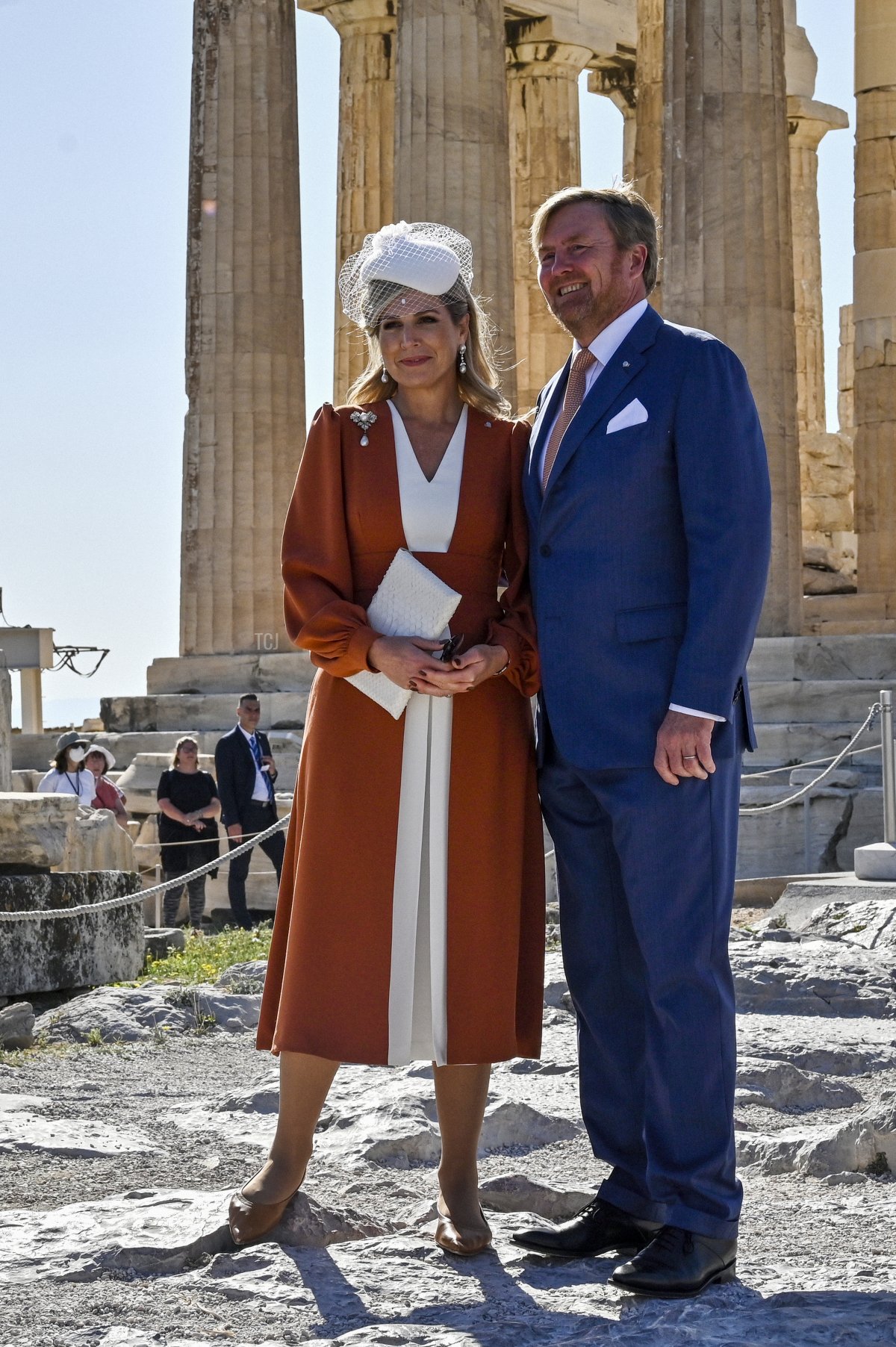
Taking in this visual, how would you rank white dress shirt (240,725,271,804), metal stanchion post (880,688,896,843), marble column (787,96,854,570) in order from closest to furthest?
metal stanchion post (880,688,896,843) → white dress shirt (240,725,271,804) → marble column (787,96,854,570)

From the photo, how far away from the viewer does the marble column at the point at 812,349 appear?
2725cm

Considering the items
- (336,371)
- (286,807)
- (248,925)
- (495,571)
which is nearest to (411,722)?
(495,571)

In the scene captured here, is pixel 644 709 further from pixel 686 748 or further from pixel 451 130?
pixel 451 130

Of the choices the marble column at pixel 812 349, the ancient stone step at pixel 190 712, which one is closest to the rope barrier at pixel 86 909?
the ancient stone step at pixel 190 712

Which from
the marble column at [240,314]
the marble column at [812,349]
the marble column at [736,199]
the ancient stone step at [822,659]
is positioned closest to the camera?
the ancient stone step at [822,659]

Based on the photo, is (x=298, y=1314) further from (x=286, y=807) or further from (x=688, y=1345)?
(x=286, y=807)

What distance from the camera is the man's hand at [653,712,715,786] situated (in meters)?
3.66

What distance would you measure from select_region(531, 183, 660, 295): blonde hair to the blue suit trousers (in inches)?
44.7

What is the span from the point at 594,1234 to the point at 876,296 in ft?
66.3

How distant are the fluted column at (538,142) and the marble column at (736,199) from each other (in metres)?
6.30

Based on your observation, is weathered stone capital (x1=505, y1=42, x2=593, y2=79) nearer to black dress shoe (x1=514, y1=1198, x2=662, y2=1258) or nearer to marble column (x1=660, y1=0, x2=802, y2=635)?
marble column (x1=660, y1=0, x2=802, y2=635)

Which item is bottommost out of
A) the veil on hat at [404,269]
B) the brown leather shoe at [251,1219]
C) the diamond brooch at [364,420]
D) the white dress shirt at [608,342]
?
the brown leather shoe at [251,1219]

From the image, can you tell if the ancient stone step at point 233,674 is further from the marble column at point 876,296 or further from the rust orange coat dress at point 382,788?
the rust orange coat dress at point 382,788

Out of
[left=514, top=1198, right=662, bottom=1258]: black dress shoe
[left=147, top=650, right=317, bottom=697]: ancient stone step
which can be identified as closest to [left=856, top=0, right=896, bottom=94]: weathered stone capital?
[left=147, top=650, right=317, bottom=697]: ancient stone step
